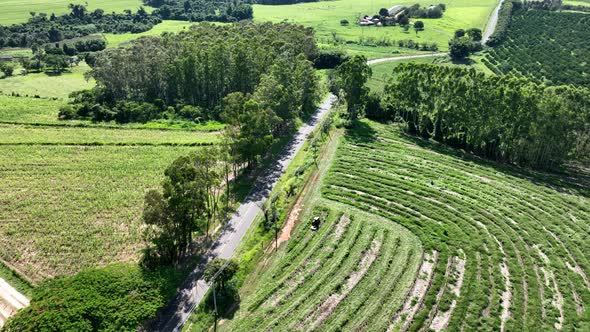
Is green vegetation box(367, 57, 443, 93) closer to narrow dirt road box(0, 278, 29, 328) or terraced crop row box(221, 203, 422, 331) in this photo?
terraced crop row box(221, 203, 422, 331)

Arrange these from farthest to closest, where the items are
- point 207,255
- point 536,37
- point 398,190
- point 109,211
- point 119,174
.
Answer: point 536,37, point 119,174, point 398,190, point 109,211, point 207,255

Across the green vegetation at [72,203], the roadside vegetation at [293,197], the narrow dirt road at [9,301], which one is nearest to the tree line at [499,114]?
the roadside vegetation at [293,197]

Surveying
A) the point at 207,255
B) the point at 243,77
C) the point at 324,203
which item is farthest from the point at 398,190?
the point at 243,77

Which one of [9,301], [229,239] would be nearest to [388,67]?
[229,239]

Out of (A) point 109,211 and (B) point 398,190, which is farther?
(B) point 398,190

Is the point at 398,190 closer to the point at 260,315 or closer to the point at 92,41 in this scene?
the point at 260,315

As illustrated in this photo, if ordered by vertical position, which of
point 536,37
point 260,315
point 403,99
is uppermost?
point 536,37
